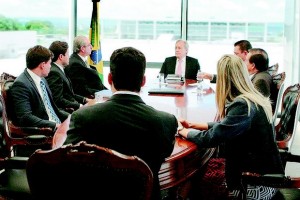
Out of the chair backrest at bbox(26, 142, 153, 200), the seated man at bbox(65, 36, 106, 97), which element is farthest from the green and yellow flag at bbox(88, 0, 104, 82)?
the chair backrest at bbox(26, 142, 153, 200)

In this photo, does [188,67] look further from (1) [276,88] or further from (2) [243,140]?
(2) [243,140]

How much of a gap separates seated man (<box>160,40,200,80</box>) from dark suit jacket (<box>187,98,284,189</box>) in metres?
3.45

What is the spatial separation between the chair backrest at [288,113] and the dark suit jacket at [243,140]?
53 centimetres

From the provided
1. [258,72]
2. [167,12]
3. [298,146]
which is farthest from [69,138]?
[167,12]

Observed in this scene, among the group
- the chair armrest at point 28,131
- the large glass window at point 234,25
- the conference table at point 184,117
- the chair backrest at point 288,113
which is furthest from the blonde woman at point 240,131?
the large glass window at point 234,25

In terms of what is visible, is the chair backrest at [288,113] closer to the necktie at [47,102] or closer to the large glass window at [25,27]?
the necktie at [47,102]

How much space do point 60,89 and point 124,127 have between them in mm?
2753

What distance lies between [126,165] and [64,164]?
0.22 meters

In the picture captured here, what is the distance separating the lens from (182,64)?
19.7ft

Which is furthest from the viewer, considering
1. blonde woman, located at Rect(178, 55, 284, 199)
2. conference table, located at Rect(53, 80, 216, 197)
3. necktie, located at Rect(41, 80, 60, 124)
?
necktie, located at Rect(41, 80, 60, 124)

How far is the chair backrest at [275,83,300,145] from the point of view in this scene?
9.54 feet

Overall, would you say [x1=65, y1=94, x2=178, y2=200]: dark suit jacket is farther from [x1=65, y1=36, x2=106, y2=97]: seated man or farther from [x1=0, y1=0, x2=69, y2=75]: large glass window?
[x1=0, y1=0, x2=69, y2=75]: large glass window

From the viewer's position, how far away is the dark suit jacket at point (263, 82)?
3.97 meters

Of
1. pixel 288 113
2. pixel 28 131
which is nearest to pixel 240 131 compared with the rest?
pixel 288 113
